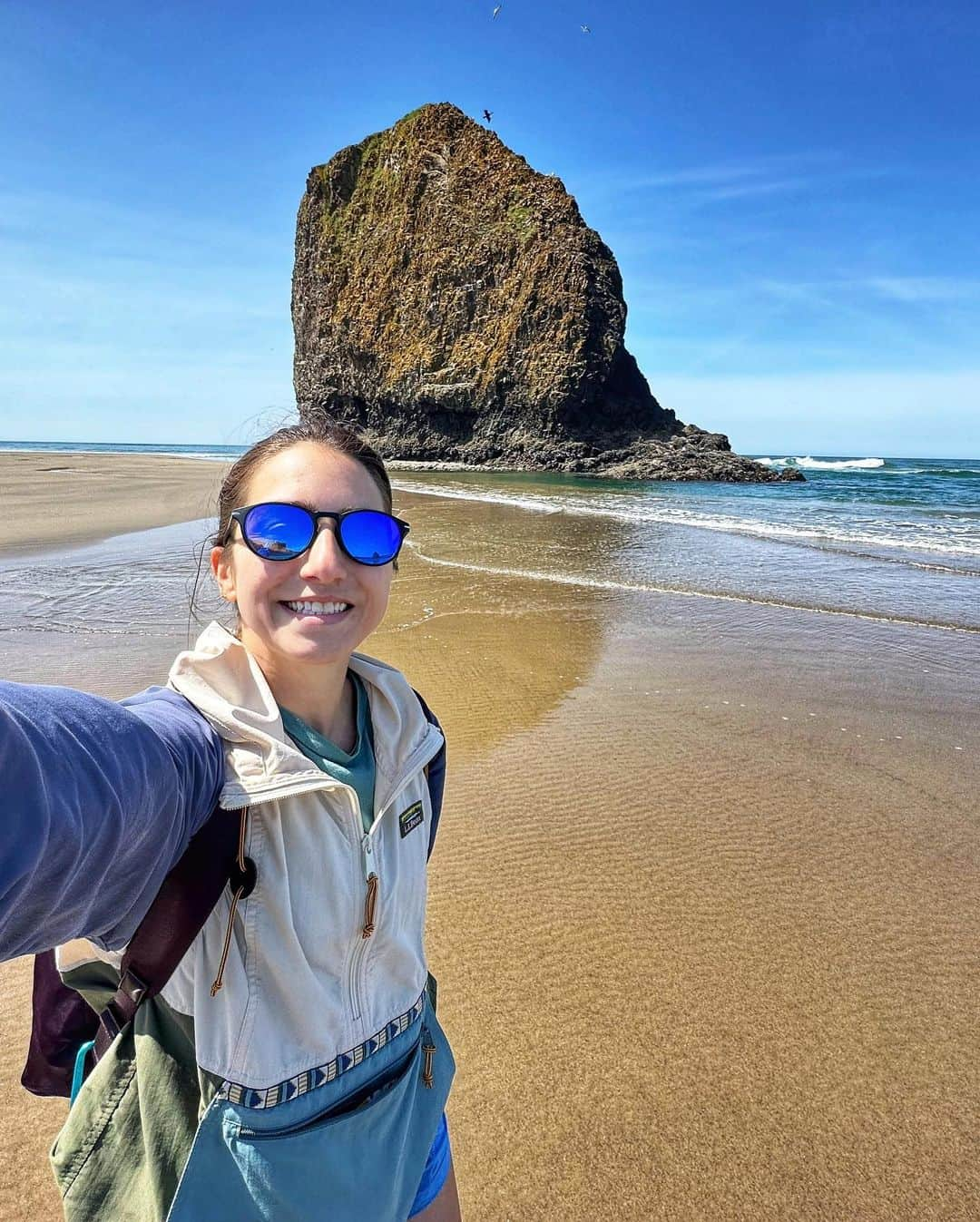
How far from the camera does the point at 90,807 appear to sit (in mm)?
729

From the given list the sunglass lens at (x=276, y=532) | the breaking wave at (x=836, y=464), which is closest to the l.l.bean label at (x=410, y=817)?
the sunglass lens at (x=276, y=532)

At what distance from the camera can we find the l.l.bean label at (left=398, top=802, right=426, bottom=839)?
4.08ft

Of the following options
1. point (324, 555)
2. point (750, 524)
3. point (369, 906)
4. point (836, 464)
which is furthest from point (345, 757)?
point (836, 464)

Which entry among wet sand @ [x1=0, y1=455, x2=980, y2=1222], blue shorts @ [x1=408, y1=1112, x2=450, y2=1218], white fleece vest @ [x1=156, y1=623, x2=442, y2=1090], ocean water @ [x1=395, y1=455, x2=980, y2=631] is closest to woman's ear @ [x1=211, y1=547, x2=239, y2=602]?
white fleece vest @ [x1=156, y1=623, x2=442, y2=1090]

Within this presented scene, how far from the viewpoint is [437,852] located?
3289mm

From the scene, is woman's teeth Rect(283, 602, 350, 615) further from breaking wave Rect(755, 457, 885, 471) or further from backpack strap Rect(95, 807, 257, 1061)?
breaking wave Rect(755, 457, 885, 471)

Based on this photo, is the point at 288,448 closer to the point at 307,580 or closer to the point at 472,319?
the point at 307,580

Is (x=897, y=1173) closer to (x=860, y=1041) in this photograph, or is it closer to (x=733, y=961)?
(x=860, y=1041)

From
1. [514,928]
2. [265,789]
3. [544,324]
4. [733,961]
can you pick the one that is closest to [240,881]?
[265,789]

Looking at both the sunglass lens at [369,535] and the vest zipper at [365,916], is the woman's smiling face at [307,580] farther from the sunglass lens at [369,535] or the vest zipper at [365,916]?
the vest zipper at [365,916]

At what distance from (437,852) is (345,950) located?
226 cm

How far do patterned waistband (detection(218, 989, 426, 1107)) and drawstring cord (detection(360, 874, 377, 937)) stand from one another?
189 millimetres

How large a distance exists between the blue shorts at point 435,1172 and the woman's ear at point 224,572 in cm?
106

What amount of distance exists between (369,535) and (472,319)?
179ft
